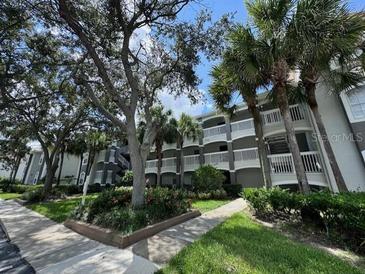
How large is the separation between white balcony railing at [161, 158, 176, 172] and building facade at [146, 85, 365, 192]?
37.6 inches

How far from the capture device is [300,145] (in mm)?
14133

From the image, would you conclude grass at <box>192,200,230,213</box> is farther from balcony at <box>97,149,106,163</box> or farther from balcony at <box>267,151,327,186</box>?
balcony at <box>97,149,106,163</box>

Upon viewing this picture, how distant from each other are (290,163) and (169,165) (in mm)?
13725

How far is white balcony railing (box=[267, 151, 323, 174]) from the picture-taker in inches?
444

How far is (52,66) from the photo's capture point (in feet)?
35.1

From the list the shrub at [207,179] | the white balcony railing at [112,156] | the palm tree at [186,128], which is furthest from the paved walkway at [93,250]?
the white balcony railing at [112,156]

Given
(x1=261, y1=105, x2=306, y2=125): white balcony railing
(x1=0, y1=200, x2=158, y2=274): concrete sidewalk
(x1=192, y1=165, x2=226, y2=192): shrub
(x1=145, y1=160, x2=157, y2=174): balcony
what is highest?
(x1=261, y1=105, x2=306, y2=125): white balcony railing

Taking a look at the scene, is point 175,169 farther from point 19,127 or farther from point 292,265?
point 292,265

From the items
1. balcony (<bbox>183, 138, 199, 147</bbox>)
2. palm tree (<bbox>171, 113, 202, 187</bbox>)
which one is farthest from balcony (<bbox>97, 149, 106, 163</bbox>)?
palm tree (<bbox>171, 113, 202, 187</bbox>)

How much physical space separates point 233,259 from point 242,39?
307 inches

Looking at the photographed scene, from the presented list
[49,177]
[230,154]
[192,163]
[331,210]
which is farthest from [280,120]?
[49,177]

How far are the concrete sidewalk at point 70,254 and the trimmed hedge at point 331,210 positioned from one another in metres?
5.20

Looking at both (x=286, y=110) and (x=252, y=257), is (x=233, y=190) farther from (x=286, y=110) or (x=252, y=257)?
(x=252, y=257)

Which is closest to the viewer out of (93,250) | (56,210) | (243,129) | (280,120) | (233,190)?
(93,250)
